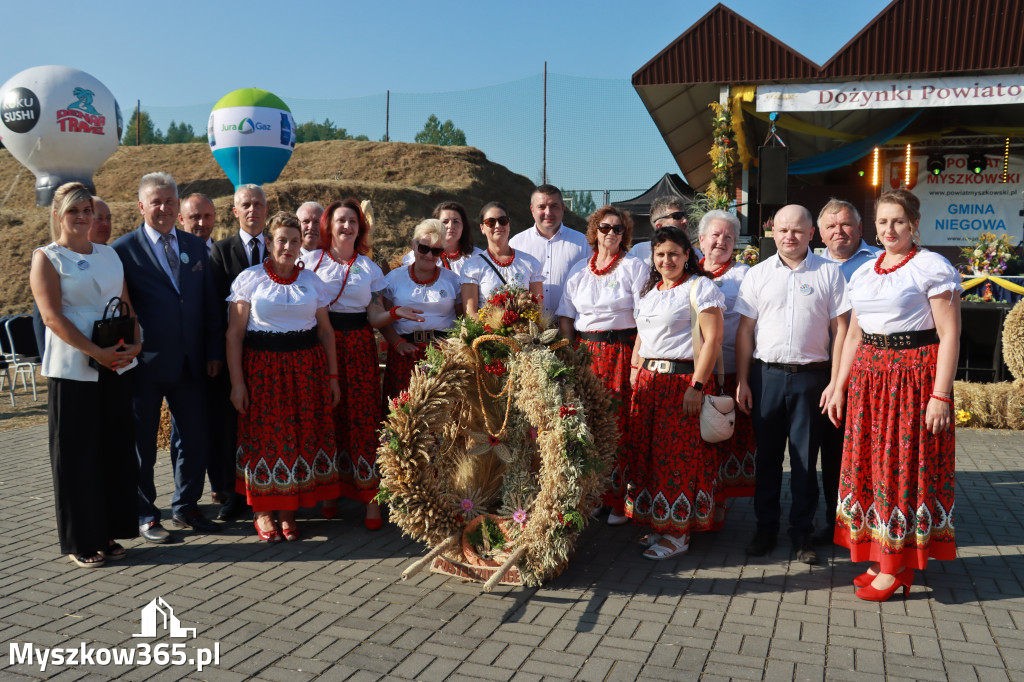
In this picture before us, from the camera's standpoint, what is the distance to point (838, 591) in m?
3.93

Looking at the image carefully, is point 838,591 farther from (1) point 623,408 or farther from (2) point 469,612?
(2) point 469,612

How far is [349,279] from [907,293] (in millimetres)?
3161

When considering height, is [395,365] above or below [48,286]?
below

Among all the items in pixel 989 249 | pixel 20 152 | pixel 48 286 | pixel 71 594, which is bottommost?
pixel 71 594

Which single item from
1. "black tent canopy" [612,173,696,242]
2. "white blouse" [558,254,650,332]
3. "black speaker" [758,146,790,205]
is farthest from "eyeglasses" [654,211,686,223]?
"black tent canopy" [612,173,696,242]

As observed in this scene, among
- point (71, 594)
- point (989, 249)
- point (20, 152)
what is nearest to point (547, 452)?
point (71, 594)

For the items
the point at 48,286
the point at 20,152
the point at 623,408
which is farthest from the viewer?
the point at 20,152

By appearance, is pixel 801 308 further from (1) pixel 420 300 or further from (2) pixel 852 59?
(2) pixel 852 59

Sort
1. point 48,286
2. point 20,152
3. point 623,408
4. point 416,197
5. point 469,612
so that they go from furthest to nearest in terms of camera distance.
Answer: point 416,197, point 20,152, point 623,408, point 48,286, point 469,612

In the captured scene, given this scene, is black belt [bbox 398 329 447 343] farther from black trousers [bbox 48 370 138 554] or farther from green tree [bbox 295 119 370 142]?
green tree [bbox 295 119 370 142]

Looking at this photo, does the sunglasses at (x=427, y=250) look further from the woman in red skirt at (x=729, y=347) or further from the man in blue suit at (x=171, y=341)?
the woman in red skirt at (x=729, y=347)

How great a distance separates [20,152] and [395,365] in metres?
15.9

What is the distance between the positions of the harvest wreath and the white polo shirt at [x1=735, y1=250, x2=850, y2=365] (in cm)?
105

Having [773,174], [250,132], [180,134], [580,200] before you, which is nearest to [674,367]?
[773,174]
